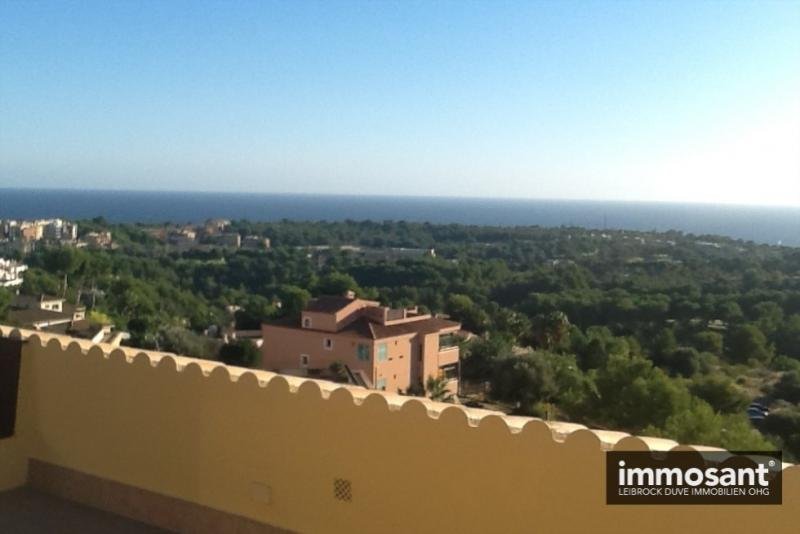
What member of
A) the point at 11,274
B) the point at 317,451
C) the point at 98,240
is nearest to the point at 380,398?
the point at 317,451

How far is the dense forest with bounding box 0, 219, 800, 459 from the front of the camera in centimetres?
1571

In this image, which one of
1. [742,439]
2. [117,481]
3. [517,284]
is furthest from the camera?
[517,284]

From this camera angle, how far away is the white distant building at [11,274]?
30.6 m

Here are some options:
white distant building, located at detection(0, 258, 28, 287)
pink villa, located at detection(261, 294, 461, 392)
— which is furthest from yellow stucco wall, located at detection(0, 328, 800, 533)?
white distant building, located at detection(0, 258, 28, 287)

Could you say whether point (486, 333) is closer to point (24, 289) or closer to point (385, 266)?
point (385, 266)

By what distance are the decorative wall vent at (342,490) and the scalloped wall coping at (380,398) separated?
0.38 metres

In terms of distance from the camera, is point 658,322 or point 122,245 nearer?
point 658,322

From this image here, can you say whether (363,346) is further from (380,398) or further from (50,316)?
(380,398)

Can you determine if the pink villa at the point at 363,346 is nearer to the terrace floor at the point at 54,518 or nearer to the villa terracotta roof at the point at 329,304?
the villa terracotta roof at the point at 329,304

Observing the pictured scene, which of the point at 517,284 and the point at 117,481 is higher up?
the point at 117,481

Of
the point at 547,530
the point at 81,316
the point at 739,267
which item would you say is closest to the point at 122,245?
the point at 81,316

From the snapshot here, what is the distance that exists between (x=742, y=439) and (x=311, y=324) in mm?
13926

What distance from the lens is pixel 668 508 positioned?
104 inches

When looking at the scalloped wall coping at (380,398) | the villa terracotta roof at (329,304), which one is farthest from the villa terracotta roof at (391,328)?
the scalloped wall coping at (380,398)
